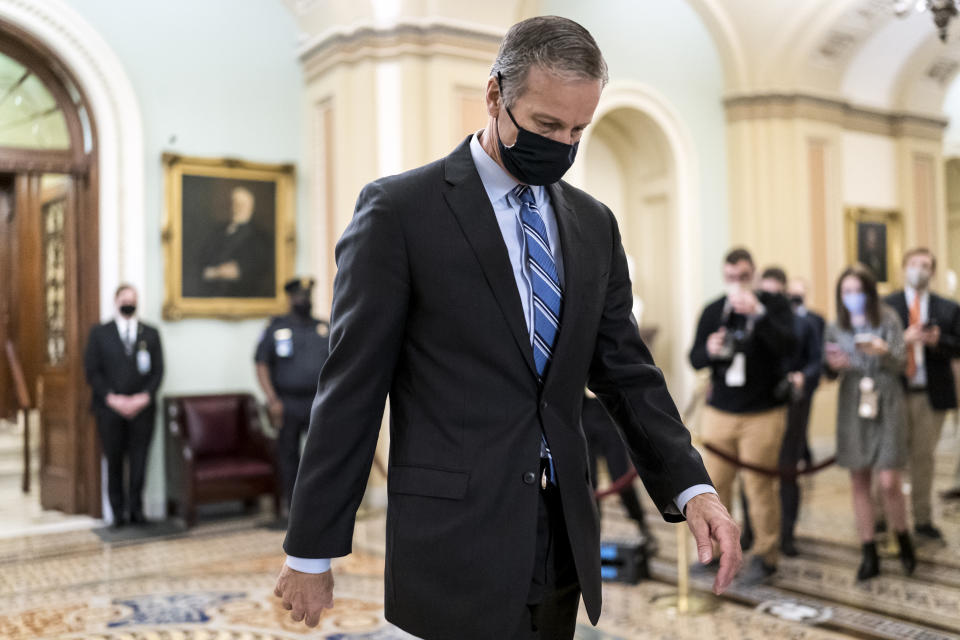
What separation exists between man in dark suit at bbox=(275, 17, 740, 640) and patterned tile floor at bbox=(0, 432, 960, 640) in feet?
9.21

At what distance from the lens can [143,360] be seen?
7152 mm

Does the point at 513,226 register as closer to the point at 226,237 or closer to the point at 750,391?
the point at 750,391

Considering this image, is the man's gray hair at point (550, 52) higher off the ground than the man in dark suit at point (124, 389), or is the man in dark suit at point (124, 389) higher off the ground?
the man's gray hair at point (550, 52)

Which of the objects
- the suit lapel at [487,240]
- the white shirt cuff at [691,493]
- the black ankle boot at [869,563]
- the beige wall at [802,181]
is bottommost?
the black ankle boot at [869,563]

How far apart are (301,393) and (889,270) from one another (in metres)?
7.76

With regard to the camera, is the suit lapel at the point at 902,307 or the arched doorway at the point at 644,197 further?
the arched doorway at the point at 644,197

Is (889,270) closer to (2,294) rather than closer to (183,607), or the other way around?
(183,607)

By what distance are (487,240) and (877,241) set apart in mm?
10620

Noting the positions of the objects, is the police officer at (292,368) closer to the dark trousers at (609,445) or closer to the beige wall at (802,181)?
the dark trousers at (609,445)

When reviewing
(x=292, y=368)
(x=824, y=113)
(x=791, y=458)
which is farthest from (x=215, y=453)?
(x=824, y=113)

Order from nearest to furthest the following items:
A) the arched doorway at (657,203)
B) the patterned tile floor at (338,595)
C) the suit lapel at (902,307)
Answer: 1. the patterned tile floor at (338,595)
2. the suit lapel at (902,307)
3. the arched doorway at (657,203)

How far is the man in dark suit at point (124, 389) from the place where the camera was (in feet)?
23.1

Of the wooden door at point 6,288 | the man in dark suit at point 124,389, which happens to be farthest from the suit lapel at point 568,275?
the wooden door at point 6,288

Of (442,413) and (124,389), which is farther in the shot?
(124,389)
